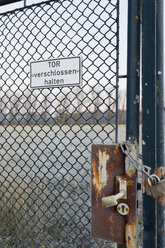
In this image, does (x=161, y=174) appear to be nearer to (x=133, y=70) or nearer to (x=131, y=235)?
(x=131, y=235)

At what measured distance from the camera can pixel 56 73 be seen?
138 centimetres

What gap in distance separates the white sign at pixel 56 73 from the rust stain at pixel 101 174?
0.52 metres

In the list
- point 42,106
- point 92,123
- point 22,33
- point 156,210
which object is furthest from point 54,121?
point 156,210

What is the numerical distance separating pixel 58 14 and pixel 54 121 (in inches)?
29.2

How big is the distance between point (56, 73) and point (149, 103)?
0.66m

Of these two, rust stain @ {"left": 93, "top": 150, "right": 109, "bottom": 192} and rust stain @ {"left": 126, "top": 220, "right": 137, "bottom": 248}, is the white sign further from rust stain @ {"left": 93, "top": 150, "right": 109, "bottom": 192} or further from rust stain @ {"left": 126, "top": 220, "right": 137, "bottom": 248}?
rust stain @ {"left": 126, "top": 220, "right": 137, "bottom": 248}

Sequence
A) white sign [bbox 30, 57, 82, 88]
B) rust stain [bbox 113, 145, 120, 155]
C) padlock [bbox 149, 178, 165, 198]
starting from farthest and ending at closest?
1. white sign [bbox 30, 57, 82, 88]
2. rust stain [bbox 113, 145, 120, 155]
3. padlock [bbox 149, 178, 165, 198]

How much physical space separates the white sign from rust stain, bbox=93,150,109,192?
52cm

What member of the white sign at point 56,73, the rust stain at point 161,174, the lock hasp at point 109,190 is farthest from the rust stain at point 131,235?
the white sign at point 56,73

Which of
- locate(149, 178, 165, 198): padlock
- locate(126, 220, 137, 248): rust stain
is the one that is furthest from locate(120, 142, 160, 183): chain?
locate(126, 220, 137, 248): rust stain

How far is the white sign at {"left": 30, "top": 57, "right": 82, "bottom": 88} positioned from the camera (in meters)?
1.32

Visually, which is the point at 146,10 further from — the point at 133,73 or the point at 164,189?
the point at 164,189

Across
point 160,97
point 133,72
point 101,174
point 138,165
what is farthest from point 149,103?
point 101,174

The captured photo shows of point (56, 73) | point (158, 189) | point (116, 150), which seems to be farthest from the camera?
point (56, 73)
